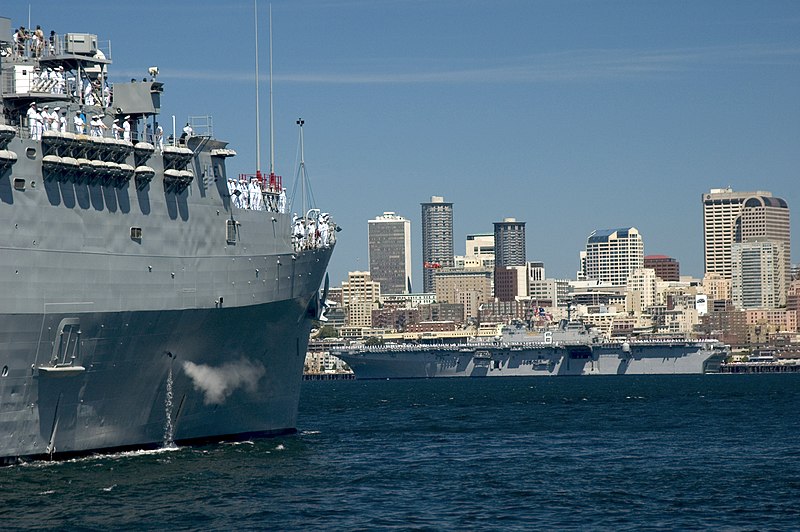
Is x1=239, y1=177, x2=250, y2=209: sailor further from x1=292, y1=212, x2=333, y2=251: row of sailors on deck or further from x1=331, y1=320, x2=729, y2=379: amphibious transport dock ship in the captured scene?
x1=331, y1=320, x2=729, y2=379: amphibious transport dock ship

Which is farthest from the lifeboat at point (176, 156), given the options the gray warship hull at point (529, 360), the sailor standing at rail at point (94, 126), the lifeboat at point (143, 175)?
the gray warship hull at point (529, 360)

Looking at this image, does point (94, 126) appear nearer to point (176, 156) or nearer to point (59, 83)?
point (59, 83)

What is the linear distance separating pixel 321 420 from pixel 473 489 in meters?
29.4

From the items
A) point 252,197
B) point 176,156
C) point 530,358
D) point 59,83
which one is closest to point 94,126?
point 59,83

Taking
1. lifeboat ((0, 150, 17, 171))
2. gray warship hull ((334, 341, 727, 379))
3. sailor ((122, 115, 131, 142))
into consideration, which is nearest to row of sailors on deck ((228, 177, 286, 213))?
sailor ((122, 115, 131, 142))

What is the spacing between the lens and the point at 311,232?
49625 millimetres

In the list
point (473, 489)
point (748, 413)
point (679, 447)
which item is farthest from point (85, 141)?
point (748, 413)

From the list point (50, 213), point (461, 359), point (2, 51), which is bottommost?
point (461, 359)

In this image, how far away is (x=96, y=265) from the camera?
37.3m

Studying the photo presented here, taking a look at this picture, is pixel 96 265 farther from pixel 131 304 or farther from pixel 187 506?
pixel 187 506

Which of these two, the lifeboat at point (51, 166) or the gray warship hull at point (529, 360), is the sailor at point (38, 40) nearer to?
the lifeboat at point (51, 166)

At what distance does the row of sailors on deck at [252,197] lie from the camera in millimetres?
44531

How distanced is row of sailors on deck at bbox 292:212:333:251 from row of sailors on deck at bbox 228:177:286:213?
117 centimetres

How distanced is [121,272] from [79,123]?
414cm
